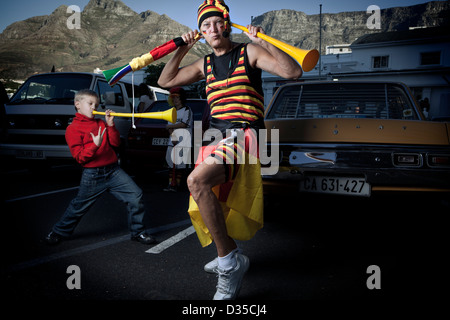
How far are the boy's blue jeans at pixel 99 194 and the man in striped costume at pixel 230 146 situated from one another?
1.18 metres

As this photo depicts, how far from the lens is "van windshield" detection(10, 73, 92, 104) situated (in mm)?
6750

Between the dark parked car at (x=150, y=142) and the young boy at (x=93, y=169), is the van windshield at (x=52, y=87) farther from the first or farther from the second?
the young boy at (x=93, y=169)

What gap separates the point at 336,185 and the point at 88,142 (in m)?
2.28

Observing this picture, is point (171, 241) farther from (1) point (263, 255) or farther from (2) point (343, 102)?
(2) point (343, 102)

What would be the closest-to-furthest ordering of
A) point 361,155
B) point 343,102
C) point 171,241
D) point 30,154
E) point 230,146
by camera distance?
point 230,146, point 361,155, point 171,241, point 343,102, point 30,154

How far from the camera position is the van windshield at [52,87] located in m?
6.75

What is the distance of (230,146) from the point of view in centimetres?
202

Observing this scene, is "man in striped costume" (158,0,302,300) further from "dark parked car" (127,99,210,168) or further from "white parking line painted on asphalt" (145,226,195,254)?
"dark parked car" (127,99,210,168)

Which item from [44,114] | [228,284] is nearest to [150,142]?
[44,114]

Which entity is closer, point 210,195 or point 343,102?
point 210,195

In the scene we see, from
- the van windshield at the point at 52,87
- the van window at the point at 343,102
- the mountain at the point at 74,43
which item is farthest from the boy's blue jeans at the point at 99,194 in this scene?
the mountain at the point at 74,43

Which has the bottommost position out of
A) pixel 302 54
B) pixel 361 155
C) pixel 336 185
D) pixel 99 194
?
pixel 99 194

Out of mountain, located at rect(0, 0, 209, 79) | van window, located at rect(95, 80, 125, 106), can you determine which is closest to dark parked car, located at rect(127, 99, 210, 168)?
van window, located at rect(95, 80, 125, 106)

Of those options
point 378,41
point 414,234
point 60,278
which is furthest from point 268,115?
point 378,41
